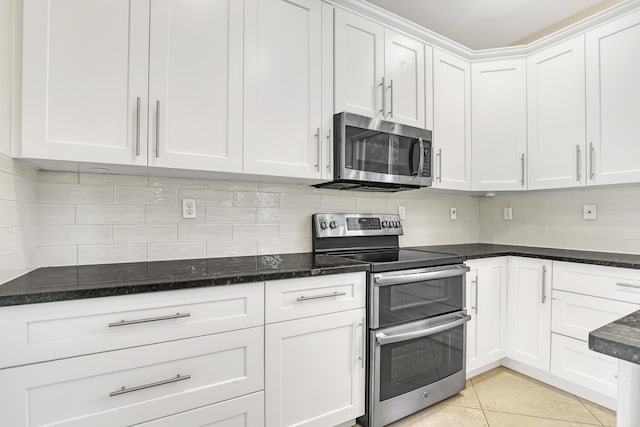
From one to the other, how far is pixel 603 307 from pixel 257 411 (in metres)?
2.01

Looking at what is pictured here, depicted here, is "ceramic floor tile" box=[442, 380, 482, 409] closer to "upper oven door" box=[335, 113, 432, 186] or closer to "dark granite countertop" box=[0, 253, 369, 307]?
"dark granite countertop" box=[0, 253, 369, 307]

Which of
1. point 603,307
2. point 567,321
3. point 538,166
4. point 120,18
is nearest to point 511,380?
point 567,321

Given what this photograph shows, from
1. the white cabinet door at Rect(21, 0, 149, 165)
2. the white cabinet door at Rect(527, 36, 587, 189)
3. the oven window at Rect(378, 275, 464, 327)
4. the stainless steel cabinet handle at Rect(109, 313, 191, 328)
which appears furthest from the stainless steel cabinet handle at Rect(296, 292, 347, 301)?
the white cabinet door at Rect(527, 36, 587, 189)

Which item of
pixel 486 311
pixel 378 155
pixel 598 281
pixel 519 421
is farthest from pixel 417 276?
pixel 598 281

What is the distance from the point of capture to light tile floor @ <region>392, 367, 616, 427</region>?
1.87 m

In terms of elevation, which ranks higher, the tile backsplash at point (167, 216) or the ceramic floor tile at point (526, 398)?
the tile backsplash at point (167, 216)

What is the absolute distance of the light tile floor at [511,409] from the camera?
1.87 m

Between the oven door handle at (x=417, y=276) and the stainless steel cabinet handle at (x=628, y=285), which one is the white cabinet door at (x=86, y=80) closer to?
the oven door handle at (x=417, y=276)

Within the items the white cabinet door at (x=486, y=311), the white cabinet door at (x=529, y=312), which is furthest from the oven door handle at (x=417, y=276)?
the white cabinet door at (x=529, y=312)

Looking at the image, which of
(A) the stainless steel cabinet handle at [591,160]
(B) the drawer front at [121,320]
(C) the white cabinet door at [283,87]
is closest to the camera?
(B) the drawer front at [121,320]

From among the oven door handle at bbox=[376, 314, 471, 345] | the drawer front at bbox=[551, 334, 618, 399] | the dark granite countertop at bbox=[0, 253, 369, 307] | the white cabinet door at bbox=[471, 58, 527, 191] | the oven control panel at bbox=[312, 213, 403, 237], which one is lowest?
the drawer front at bbox=[551, 334, 618, 399]

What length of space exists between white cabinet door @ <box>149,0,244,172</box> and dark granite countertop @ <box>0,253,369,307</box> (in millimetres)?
477

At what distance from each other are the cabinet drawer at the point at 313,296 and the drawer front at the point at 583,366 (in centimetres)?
145

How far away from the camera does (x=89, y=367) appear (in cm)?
114
